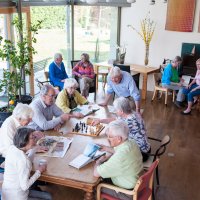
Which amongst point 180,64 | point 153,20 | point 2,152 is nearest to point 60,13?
point 153,20

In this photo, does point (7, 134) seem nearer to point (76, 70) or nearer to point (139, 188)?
point (139, 188)

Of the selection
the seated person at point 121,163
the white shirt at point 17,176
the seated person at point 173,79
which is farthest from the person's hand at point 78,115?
the seated person at point 173,79

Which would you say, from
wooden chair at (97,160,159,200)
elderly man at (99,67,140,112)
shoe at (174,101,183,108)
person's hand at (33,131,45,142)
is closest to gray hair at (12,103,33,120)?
person's hand at (33,131,45,142)

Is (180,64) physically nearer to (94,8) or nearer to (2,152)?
(94,8)

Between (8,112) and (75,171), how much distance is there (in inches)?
107

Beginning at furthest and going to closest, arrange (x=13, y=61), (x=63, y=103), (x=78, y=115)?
(x=13, y=61)
(x=63, y=103)
(x=78, y=115)

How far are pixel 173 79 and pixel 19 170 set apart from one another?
5.10 metres

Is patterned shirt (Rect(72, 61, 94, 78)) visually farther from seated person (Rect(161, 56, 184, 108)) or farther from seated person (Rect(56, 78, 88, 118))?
seated person (Rect(56, 78, 88, 118))

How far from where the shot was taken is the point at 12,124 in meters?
3.04

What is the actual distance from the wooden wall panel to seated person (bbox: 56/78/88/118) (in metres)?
4.06

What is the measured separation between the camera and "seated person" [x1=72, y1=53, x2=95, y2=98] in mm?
6605

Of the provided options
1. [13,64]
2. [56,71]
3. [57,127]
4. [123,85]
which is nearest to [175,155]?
[123,85]

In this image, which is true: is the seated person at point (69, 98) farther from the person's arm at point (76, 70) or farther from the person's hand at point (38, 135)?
the person's arm at point (76, 70)

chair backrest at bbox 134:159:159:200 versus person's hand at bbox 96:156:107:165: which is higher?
person's hand at bbox 96:156:107:165
